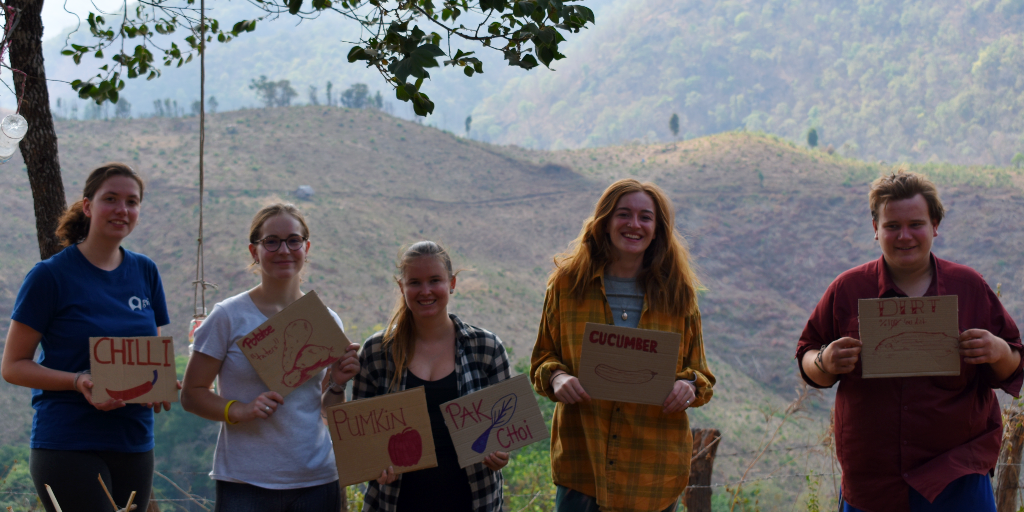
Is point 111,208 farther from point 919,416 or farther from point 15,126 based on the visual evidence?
point 919,416

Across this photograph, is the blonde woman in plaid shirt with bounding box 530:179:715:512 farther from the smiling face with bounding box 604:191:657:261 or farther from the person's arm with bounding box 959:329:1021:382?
the person's arm with bounding box 959:329:1021:382

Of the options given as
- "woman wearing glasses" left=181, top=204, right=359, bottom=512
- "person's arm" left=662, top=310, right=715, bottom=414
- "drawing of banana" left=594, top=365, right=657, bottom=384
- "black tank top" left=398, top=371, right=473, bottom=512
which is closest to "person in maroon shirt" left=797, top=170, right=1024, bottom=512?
"person's arm" left=662, top=310, right=715, bottom=414

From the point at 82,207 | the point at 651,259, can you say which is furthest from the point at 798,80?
the point at 82,207

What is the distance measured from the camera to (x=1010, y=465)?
3834 mm

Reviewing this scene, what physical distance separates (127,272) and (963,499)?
9.20 feet

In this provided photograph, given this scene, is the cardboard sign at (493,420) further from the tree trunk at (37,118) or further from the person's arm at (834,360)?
the tree trunk at (37,118)

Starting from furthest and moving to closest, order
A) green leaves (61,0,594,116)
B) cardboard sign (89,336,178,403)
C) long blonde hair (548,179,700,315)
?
1. long blonde hair (548,179,700,315)
2. cardboard sign (89,336,178,403)
3. green leaves (61,0,594,116)

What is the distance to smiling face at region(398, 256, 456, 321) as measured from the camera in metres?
2.38

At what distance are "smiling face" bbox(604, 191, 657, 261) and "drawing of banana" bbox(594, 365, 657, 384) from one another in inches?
16.3

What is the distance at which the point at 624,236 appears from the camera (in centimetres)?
247

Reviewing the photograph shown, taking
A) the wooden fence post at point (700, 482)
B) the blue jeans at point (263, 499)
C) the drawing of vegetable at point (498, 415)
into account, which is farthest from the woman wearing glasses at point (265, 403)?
the wooden fence post at point (700, 482)

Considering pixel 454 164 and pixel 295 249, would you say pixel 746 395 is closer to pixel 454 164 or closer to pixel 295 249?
pixel 454 164

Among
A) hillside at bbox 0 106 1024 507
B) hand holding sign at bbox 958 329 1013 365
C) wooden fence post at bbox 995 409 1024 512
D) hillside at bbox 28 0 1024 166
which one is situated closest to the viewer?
hand holding sign at bbox 958 329 1013 365

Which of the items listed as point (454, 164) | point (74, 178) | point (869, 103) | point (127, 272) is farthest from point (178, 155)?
point (869, 103)
